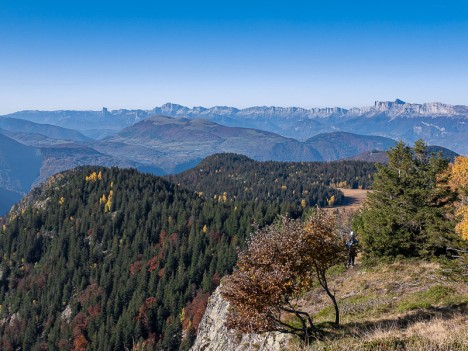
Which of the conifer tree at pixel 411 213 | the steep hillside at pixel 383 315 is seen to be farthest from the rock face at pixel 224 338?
the conifer tree at pixel 411 213

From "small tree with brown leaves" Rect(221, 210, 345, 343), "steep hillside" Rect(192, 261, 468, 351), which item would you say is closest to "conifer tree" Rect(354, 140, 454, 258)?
"steep hillside" Rect(192, 261, 468, 351)

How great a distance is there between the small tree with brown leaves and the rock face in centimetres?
438

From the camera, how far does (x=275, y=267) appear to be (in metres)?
18.8

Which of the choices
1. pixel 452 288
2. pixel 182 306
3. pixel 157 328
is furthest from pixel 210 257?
pixel 452 288

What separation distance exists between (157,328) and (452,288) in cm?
13660

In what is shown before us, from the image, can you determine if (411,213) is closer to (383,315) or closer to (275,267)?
(383,315)

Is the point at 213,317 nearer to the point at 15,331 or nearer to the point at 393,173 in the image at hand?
the point at 393,173

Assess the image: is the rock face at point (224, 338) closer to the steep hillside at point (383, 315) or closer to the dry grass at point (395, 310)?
the steep hillside at point (383, 315)

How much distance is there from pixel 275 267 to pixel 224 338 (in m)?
17.3

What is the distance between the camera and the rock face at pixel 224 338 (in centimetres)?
2483

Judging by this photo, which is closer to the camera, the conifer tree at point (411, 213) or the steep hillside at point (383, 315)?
the steep hillside at point (383, 315)

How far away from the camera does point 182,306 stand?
14788cm

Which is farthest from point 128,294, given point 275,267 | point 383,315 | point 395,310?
point 275,267

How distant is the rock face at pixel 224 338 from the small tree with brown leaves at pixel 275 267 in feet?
14.4
